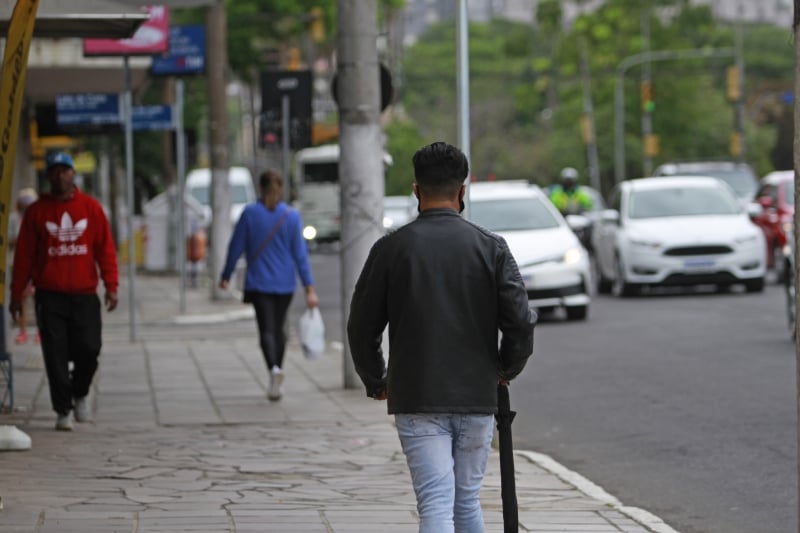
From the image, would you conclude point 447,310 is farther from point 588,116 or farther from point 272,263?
point 588,116

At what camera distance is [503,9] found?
180 m

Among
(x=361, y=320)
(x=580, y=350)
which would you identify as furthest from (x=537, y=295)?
(x=361, y=320)

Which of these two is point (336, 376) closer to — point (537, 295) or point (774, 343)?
point (774, 343)

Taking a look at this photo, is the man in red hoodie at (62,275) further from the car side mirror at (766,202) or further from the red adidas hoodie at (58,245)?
the car side mirror at (766,202)

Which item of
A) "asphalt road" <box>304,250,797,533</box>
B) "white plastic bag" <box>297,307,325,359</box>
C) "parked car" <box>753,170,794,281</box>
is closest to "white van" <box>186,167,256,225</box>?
"parked car" <box>753,170,794,281</box>

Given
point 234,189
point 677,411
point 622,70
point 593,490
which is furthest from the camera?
point 622,70

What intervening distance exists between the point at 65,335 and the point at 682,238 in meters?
14.2

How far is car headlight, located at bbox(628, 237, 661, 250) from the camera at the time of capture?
82.2 feet

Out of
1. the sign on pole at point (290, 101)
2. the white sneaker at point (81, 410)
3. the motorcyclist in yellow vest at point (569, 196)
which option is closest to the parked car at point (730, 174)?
the motorcyclist in yellow vest at point (569, 196)

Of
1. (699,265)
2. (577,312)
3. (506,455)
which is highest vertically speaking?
(506,455)

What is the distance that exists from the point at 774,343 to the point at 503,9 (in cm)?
16431

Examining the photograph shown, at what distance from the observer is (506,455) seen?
20.4 ft

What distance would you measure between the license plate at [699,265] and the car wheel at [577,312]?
3253 millimetres

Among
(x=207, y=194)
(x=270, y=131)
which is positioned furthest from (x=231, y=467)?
(x=207, y=194)
